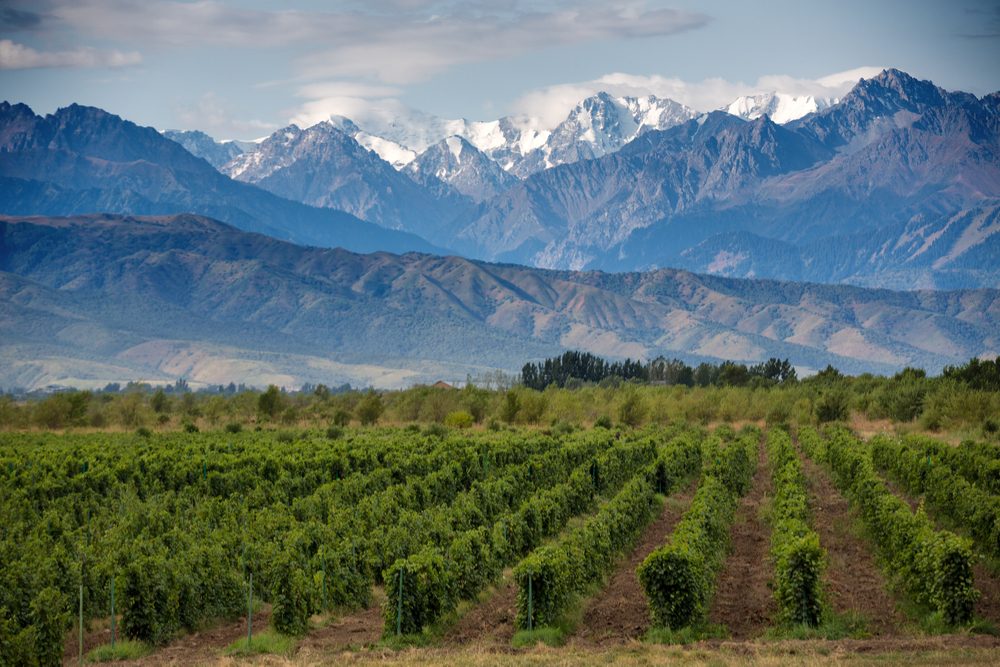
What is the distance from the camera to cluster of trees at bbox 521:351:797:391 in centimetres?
14835

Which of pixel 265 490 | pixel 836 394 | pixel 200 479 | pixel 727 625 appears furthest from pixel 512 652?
pixel 836 394

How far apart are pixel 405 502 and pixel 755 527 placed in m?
11.6

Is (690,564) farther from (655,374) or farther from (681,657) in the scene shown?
(655,374)

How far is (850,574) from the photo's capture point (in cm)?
3241

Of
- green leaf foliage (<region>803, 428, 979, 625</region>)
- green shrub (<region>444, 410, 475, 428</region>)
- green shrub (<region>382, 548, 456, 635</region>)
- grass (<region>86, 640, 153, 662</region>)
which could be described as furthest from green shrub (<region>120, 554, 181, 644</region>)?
green shrub (<region>444, 410, 475, 428</region>)

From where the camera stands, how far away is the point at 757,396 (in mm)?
112062

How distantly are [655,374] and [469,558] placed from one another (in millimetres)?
149438

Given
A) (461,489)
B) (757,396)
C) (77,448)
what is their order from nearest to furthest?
(461,489) → (77,448) → (757,396)

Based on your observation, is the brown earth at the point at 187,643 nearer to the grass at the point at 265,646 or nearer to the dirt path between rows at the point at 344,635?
the grass at the point at 265,646

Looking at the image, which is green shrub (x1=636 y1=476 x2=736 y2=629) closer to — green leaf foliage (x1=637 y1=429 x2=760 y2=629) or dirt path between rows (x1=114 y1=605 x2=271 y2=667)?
green leaf foliage (x1=637 y1=429 x2=760 y2=629)

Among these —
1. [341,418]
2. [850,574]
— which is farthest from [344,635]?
[341,418]

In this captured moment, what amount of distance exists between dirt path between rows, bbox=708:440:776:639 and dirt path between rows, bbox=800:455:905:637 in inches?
62.3

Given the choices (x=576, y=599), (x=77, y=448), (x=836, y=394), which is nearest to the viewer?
(x=576, y=599)

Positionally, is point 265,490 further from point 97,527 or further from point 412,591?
point 412,591
